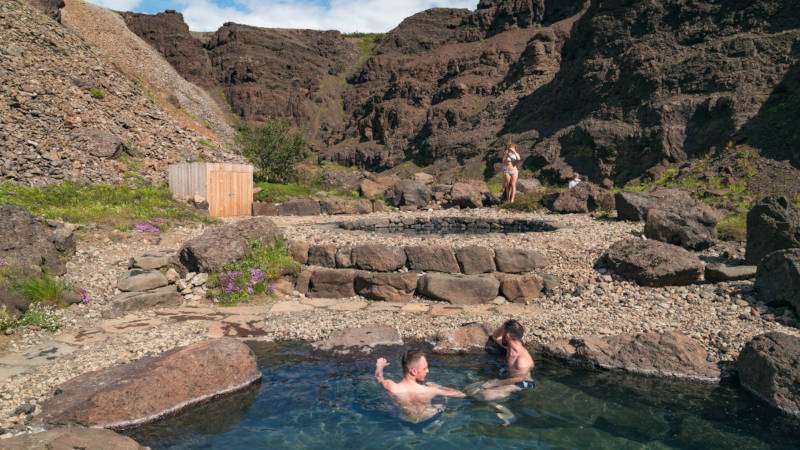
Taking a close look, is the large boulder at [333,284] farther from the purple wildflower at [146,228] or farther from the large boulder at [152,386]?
the purple wildflower at [146,228]

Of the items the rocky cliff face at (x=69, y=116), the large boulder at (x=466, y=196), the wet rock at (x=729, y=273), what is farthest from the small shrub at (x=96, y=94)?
the wet rock at (x=729, y=273)

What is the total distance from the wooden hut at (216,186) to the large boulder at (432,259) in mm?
8928

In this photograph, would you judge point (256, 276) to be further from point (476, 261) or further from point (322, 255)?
point (476, 261)

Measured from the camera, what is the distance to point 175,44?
58.8 meters

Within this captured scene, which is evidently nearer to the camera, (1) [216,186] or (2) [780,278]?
(2) [780,278]

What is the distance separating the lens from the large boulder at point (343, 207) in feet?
58.8

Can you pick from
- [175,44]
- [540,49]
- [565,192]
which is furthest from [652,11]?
[175,44]

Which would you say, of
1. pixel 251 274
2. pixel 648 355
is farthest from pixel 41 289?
pixel 648 355

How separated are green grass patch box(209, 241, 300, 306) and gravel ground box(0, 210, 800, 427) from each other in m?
0.55

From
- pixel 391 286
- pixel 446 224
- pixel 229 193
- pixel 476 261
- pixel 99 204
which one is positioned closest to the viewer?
pixel 391 286

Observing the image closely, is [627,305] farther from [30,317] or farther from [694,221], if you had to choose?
[30,317]

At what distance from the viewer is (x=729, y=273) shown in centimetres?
804

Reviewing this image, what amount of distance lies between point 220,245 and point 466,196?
11008 mm

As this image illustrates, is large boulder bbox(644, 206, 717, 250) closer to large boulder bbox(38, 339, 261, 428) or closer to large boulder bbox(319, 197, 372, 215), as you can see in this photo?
large boulder bbox(38, 339, 261, 428)
